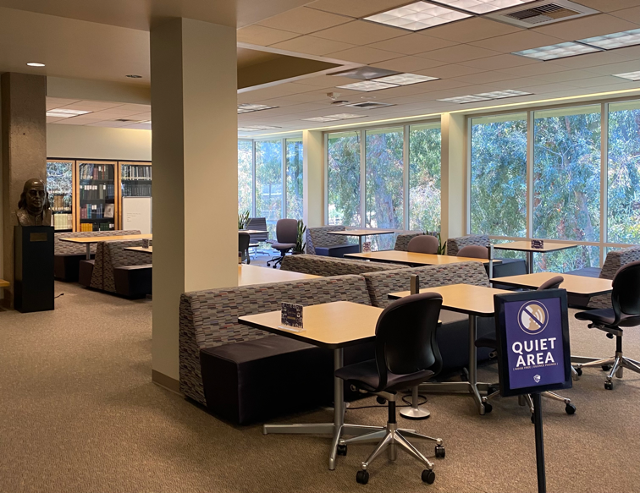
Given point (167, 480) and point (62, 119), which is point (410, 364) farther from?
point (62, 119)

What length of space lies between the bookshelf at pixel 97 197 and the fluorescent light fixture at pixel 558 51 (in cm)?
919

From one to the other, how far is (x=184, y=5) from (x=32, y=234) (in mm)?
4475

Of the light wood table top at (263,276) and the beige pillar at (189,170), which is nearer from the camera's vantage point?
the beige pillar at (189,170)

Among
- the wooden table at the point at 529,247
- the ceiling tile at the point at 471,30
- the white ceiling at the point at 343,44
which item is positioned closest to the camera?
the white ceiling at the point at 343,44

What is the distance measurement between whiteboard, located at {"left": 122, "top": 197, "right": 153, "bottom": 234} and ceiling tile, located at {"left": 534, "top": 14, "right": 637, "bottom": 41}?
32.2 feet

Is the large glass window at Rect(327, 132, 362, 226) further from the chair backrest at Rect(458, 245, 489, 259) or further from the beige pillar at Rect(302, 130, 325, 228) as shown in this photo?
the chair backrest at Rect(458, 245, 489, 259)

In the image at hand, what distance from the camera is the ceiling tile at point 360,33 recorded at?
17.1 feet

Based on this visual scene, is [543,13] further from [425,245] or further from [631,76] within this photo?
[425,245]

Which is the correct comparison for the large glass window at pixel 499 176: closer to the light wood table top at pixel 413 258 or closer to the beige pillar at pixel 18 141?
the light wood table top at pixel 413 258

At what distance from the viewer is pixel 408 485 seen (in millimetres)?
3191

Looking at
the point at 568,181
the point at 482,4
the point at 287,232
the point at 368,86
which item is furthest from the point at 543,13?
the point at 287,232

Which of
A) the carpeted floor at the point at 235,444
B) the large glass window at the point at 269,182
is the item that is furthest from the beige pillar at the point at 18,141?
the large glass window at the point at 269,182

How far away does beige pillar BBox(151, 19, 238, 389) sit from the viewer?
4.61m

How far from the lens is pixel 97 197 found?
1284 cm
